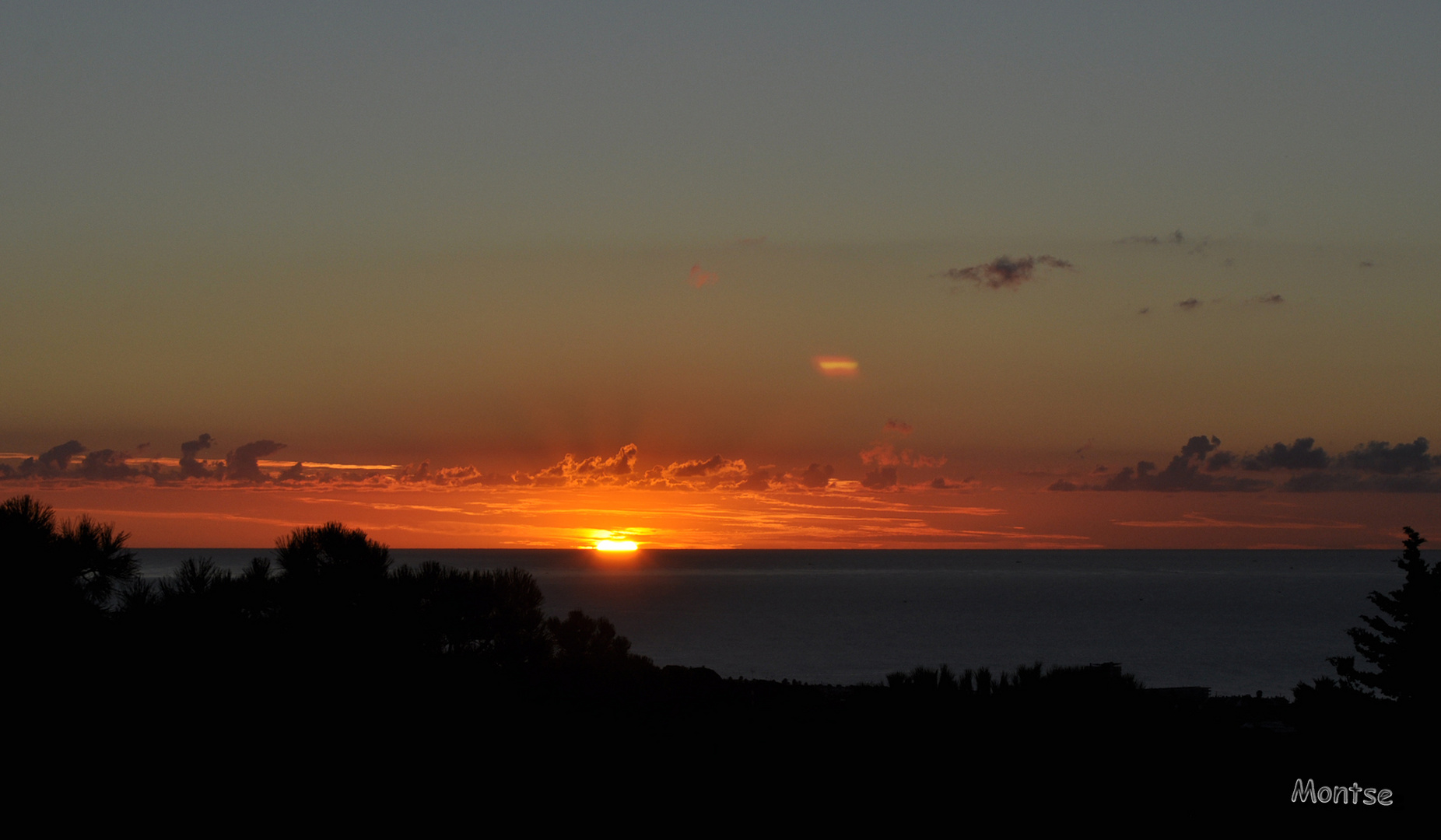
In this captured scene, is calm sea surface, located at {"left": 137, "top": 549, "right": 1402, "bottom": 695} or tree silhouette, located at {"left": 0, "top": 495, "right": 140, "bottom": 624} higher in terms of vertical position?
tree silhouette, located at {"left": 0, "top": 495, "right": 140, "bottom": 624}

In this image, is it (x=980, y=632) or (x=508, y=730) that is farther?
(x=980, y=632)

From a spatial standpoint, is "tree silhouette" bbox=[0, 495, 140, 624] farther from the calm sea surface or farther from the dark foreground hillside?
the calm sea surface

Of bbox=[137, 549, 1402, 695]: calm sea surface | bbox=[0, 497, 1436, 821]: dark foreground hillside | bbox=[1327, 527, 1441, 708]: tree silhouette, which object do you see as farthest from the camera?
bbox=[137, 549, 1402, 695]: calm sea surface

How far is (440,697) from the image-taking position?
1939 centimetres

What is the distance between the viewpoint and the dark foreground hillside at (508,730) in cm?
1540

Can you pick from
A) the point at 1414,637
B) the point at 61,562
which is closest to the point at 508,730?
the point at 61,562

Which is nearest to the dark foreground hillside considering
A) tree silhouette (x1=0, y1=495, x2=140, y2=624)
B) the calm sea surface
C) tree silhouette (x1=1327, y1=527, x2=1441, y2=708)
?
tree silhouette (x1=0, y1=495, x2=140, y2=624)

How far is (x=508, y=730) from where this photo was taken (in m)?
18.0

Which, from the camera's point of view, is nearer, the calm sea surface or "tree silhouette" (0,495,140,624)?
"tree silhouette" (0,495,140,624)

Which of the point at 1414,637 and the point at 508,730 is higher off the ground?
the point at 1414,637

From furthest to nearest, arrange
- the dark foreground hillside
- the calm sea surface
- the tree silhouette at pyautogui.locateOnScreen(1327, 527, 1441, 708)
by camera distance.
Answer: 1. the calm sea surface
2. the tree silhouette at pyautogui.locateOnScreen(1327, 527, 1441, 708)
3. the dark foreground hillside

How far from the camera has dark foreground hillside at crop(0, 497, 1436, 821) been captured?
15.4 meters

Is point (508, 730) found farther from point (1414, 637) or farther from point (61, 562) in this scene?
point (1414, 637)

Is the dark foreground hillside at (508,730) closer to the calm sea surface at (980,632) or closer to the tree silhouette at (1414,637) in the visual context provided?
the tree silhouette at (1414,637)
